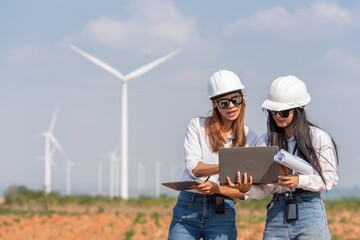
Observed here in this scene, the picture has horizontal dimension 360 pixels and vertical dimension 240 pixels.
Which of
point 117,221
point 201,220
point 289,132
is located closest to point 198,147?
point 201,220

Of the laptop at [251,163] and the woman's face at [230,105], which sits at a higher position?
the woman's face at [230,105]

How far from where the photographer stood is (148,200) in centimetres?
4775

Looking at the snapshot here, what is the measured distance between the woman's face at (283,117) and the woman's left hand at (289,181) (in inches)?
14.0

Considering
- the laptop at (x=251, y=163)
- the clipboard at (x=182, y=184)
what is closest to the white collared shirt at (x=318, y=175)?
the laptop at (x=251, y=163)

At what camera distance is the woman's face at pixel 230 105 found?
250 inches

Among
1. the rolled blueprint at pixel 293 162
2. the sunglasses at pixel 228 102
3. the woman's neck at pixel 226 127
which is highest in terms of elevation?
the sunglasses at pixel 228 102

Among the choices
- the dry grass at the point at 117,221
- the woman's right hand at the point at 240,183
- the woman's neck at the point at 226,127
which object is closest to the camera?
Answer: the woman's right hand at the point at 240,183

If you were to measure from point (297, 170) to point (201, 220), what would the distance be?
2.58 feet

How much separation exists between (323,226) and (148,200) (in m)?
41.7

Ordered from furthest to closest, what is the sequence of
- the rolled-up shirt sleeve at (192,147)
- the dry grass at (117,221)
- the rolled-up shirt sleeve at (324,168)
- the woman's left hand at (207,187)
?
the dry grass at (117,221)
the rolled-up shirt sleeve at (192,147)
the woman's left hand at (207,187)
the rolled-up shirt sleeve at (324,168)

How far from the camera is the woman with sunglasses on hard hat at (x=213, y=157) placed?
6.37 metres

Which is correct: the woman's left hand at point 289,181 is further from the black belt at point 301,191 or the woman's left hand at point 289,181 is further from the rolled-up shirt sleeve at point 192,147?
the rolled-up shirt sleeve at point 192,147

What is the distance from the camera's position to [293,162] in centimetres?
602

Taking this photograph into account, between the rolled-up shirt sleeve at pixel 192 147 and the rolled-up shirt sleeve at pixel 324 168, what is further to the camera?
the rolled-up shirt sleeve at pixel 192 147
